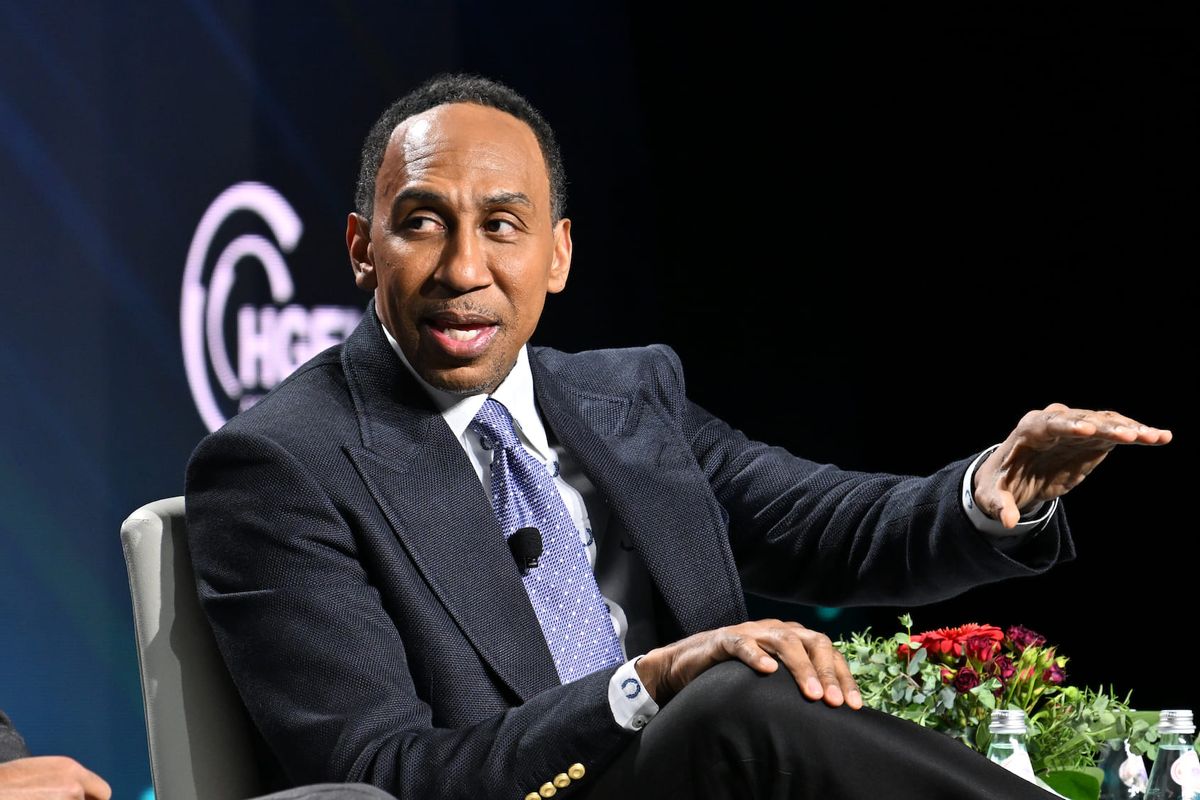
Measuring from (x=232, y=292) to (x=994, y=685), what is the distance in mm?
2192

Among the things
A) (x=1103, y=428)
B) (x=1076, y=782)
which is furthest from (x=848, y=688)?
(x=1076, y=782)

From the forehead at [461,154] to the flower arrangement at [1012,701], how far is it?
2.73 feet

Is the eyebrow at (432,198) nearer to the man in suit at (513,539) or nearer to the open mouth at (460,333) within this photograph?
the man in suit at (513,539)

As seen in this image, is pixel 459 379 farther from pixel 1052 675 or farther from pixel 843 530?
pixel 1052 675

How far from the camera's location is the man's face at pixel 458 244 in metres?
1.98

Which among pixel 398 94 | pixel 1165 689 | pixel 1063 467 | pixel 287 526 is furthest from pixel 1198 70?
pixel 287 526

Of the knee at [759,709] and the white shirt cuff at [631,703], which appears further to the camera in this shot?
the white shirt cuff at [631,703]

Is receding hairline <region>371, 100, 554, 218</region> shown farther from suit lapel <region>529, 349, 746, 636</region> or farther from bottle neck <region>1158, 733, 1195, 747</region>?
bottle neck <region>1158, 733, 1195, 747</region>

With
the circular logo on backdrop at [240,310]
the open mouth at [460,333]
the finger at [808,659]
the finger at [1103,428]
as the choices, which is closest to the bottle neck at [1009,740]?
the finger at [1103,428]

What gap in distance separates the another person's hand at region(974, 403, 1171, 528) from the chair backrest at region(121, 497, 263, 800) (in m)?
1.00

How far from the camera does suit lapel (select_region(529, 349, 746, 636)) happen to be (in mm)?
2051

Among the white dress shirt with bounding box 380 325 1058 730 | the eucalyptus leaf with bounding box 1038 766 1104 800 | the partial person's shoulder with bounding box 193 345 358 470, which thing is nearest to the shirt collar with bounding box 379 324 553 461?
the white dress shirt with bounding box 380 325 1058 730

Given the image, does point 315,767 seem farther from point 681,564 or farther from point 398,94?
point 398,94

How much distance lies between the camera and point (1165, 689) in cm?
408
